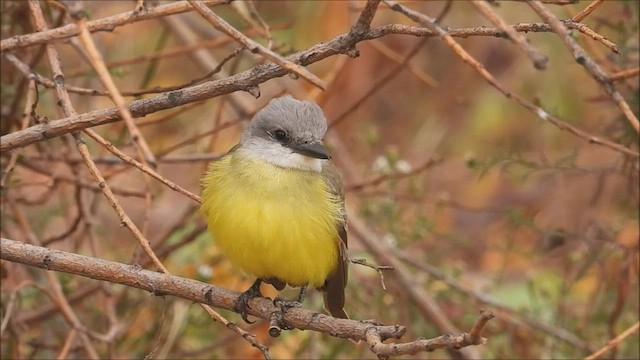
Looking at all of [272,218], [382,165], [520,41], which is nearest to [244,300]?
[272,218]

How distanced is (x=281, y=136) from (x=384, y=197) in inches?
69.3

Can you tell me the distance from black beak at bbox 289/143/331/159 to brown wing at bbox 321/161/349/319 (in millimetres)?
119

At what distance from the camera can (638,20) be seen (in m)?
3.63

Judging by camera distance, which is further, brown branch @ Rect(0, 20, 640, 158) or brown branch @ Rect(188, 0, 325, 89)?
brown branch @ Rect(0, 20, 640, 158)

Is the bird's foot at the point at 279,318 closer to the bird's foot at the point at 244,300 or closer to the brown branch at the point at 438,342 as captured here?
the bird's foot at the point at 244,300

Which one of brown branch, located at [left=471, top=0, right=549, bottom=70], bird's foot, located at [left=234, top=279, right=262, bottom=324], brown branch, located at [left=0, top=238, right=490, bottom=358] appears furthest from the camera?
bird's foot, located at [left=234, top=279, right=262, bottom=324]

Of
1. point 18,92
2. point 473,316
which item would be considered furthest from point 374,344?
point 473,316

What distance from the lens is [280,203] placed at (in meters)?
2.87

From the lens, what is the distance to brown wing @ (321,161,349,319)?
3.11m

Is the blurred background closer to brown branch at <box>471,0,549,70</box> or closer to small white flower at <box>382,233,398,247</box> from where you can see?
small white flower at <box>382,233,398,247</box>

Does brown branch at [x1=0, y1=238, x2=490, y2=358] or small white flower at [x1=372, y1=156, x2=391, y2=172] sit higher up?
small white flower at [x1=372, y1=156, x2=391, y2=172]

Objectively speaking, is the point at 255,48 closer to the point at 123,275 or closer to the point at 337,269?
the point at 123,275

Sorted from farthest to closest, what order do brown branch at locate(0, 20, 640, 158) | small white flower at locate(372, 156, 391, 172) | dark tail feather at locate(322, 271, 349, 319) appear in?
small white flower at locate(372, 156, 391, 172)
dark tail feather at locate(322, 271, 349, 319)
brown branch at locate(0, 20, 640, 158)

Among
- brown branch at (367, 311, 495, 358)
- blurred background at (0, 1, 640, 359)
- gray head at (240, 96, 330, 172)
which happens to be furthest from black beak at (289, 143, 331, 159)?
→ brown branch at (367, 311, 495, 358)
